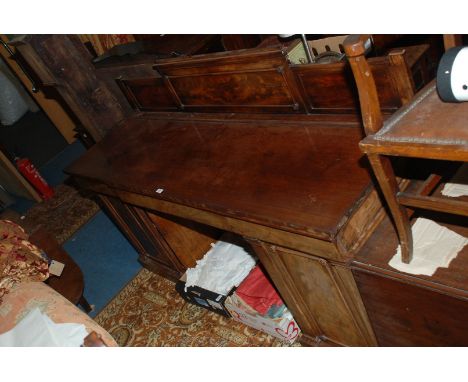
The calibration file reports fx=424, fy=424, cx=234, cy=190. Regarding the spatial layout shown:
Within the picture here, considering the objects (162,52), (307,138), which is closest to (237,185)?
(307,138)

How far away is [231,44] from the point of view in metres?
3.93

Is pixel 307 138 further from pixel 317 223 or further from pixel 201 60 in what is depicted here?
pixel 201 60

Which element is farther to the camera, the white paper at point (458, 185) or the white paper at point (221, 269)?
the white paper at point (221, 269)

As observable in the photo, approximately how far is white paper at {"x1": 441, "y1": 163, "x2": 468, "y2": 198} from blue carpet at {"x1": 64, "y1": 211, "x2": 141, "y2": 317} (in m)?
3.00

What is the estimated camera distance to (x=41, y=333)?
7.39ft

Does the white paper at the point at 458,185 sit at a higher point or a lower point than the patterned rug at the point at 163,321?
higher

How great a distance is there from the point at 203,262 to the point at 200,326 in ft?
1.65

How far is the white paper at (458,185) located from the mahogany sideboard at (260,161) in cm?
29

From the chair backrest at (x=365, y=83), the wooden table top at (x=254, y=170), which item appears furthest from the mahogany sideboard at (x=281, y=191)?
the chair backrest at (x=365, y=83)

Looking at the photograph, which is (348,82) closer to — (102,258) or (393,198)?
(393,198)

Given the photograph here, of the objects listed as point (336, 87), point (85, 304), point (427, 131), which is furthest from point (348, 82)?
point (85, 304)

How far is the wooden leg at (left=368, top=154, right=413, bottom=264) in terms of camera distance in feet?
4.63

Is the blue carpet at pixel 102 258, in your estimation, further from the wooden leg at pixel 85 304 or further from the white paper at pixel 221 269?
the white paper at pixel 221 269

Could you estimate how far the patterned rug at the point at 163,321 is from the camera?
9.95ft
